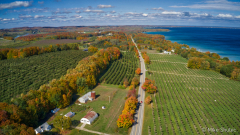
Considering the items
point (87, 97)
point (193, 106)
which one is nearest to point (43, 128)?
point (87, 97)

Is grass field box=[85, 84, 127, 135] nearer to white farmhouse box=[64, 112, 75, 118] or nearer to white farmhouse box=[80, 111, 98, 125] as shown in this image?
white farmhouse box=[80, 111, 98, 125]

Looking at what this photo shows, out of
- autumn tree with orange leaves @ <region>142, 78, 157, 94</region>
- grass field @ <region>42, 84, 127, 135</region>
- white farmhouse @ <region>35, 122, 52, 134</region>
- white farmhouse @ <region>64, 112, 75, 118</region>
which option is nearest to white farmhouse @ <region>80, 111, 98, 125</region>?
grass field @ <region>42, 84, 127, 135</region>

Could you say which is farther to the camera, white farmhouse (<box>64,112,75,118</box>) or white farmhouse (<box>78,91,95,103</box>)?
white farmhouse (<box>78,91,95,103</box>)

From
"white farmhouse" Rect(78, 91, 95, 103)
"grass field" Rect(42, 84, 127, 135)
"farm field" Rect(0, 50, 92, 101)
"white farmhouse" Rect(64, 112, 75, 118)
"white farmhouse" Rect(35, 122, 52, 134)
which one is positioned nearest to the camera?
"white farmhouse" Rect(35, 122, 52, 134)

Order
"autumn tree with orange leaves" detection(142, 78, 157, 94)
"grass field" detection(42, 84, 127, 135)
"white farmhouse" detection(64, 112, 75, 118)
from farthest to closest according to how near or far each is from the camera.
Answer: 1. "autumn tree with orange leaves" detection(142, 78, 157, 94)
2. "white farmhouse" detection(64, 112, 75, 118)
3. "grass field" detection(42, 84, 127, 135)

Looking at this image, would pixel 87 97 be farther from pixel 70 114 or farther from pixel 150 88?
pixel 150 88

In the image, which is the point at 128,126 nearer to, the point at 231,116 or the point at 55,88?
the point at 55,88

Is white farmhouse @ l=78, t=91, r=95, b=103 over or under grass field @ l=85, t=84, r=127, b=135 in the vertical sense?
over

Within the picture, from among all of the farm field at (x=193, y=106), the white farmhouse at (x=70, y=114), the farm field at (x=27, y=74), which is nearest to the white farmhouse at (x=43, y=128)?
the white farmhouse at (x=70, y=114)
